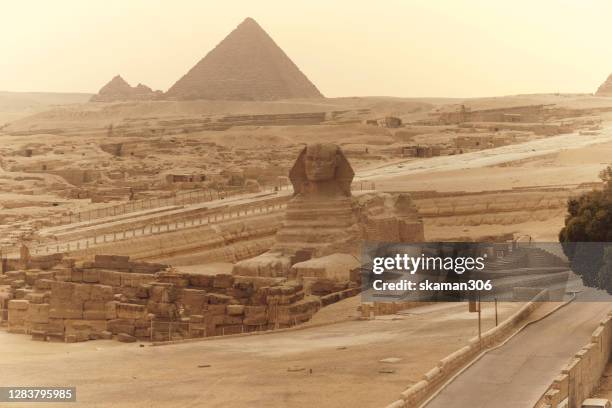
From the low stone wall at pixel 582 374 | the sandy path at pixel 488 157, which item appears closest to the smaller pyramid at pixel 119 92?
the sandy path at pixel 488 157

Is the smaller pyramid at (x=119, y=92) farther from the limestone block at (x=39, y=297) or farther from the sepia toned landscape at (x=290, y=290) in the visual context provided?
the limestone block at (x=39, y=297)

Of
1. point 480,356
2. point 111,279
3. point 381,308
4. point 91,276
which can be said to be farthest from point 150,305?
point 480,356

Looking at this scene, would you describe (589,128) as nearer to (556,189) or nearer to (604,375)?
(556,189)


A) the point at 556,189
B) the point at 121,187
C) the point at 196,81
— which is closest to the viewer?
the point at 556,189

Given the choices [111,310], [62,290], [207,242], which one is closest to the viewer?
[111,310]

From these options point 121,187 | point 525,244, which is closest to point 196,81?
point 121,187

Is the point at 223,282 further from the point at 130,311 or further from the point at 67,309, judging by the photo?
the point at 67,309
